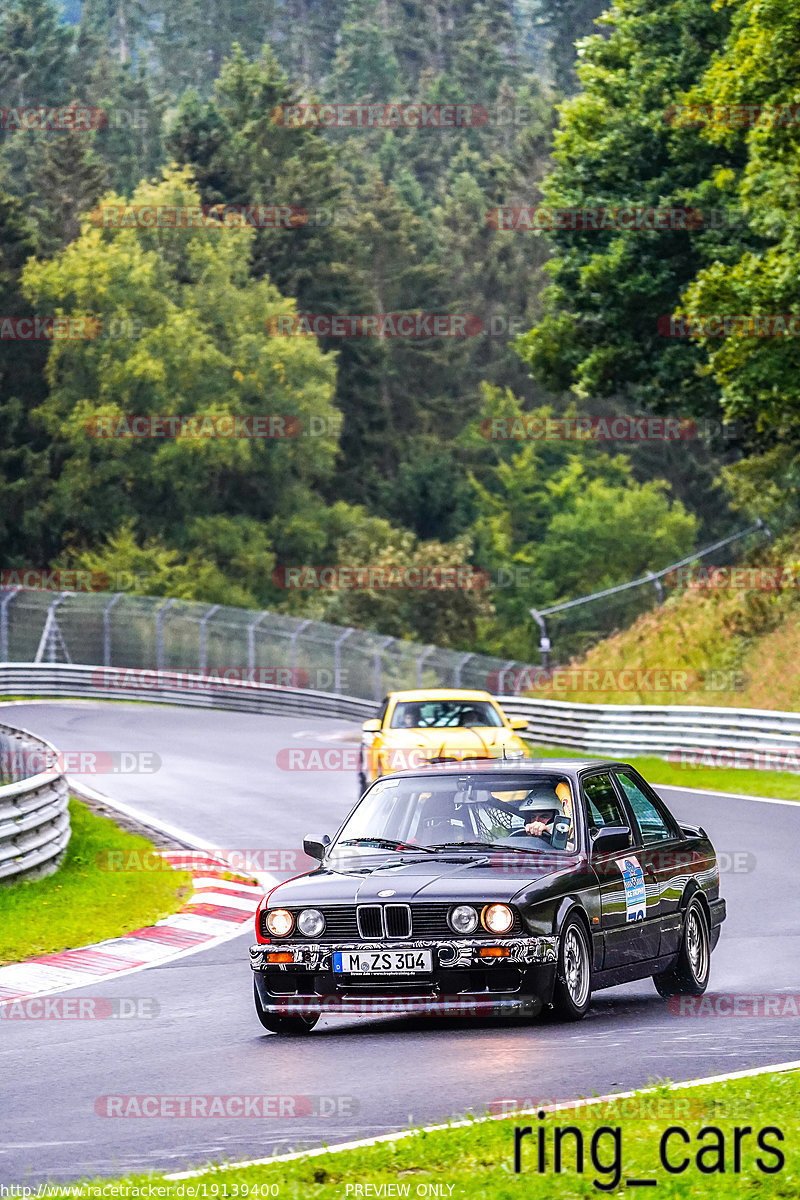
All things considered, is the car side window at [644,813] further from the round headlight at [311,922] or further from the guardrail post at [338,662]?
the guardrail post at [338,662]

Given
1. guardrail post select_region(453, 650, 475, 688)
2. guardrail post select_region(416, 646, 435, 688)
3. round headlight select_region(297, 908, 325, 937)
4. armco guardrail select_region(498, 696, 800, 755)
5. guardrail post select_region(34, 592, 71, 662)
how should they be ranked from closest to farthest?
1. round headlight select_region(297, 908, 325, 937)
2. armco guardrail select_region(498, 696, 800, 755)
3. guardrail post select_region(453, 650, 475, 688)
4. guardrail post select_region(416, 646, 435, 688)
5. guardrail post select_region(34, 592, 71, 662)

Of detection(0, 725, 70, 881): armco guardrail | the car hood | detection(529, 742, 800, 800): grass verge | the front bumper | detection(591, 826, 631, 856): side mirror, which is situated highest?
detection(591, 826, 631, 856): side mirror

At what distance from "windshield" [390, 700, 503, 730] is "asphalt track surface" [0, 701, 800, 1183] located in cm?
643

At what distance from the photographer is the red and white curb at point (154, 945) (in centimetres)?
1280

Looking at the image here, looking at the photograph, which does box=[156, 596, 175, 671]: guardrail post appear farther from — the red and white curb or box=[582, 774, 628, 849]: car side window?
box=[582, 774, 628, 849]: car side window

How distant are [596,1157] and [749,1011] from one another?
3.90 m

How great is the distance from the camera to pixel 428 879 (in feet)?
32.3

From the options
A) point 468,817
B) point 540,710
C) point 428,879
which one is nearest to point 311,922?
point 428,879

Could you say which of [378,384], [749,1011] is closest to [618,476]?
[378,384]

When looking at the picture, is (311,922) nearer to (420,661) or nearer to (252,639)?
(420,661)

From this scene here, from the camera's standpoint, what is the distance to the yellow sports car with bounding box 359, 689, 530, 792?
20.9 m

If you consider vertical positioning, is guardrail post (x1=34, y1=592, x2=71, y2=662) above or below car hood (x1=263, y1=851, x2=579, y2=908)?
below

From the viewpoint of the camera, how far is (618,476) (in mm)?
88938

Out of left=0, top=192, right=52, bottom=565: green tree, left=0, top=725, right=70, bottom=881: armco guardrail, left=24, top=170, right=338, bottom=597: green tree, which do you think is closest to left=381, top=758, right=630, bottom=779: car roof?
left=0, top=725, right=70, bottom=881: armco guardrail
